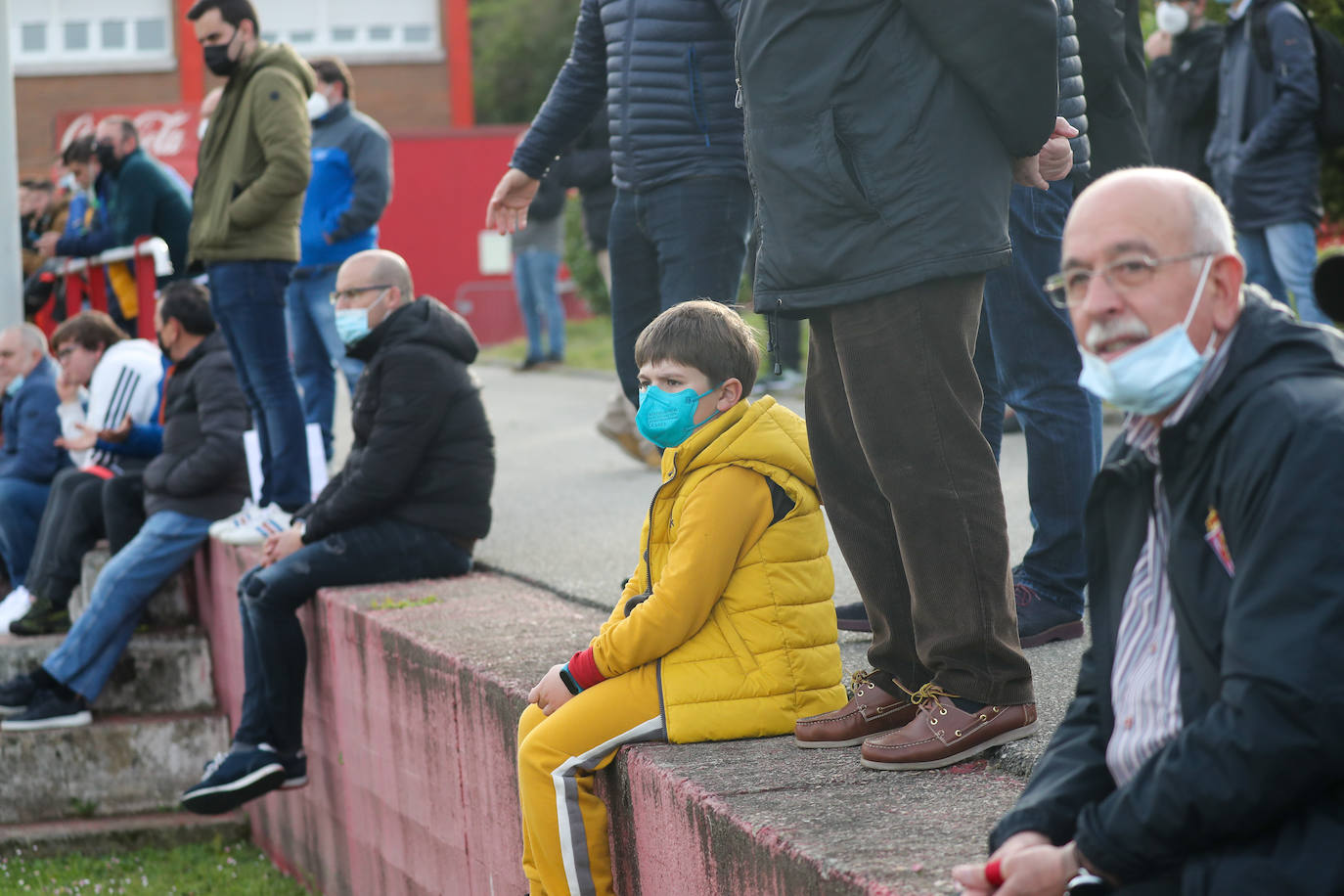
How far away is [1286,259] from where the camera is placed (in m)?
7.65

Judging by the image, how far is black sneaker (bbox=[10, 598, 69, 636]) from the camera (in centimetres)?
771

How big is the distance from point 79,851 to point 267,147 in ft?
9.79

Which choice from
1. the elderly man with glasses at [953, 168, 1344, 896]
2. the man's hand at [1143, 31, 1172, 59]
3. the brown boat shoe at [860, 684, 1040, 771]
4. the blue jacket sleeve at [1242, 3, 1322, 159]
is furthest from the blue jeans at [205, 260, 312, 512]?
the elderly man with glasses at [953, 168, 1344, 896]

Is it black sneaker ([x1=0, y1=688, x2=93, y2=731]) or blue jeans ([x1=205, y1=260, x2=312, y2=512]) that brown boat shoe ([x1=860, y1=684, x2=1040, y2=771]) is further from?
black sneaker ([x1=0, y1=688, x2=93, y2=731])

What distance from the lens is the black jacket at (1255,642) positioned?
70.0 inches

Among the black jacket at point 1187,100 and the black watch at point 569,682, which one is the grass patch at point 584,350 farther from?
the black watch at point 569,682

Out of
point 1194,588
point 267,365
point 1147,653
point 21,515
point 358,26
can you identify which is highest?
point 358,26

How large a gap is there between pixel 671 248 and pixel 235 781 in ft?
7.37

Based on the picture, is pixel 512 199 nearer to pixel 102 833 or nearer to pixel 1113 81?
pixel 1113 81

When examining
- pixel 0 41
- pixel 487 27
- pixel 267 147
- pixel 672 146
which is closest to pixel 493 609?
pixel 672 146

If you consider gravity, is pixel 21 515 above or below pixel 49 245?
below

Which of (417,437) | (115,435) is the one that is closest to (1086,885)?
(417,437)

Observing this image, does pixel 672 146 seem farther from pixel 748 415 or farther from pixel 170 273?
pixel 170 273

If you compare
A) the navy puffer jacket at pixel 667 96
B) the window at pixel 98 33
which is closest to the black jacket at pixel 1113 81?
the navy puffer jacket at pixel 667 96
